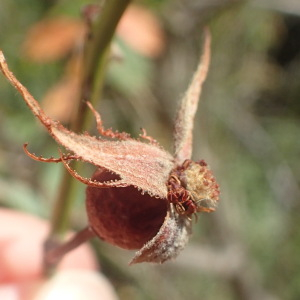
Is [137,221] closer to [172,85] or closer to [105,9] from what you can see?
[105,9]

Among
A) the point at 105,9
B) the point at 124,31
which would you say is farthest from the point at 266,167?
the point at 105,9

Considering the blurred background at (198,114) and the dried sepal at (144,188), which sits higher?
the dried sepal at (144,188)

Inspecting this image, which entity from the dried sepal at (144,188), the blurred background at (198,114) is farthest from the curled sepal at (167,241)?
the blurred background at (198,114)

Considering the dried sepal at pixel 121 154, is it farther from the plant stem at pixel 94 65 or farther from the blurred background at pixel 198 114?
the blurred background at pixel 198 114

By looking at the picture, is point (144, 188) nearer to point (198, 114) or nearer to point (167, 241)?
point (167, 241)

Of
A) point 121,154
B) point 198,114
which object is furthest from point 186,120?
point 198,114

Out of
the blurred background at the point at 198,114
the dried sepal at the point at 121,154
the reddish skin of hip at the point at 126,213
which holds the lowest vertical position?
the blurred background at the point at 198,114

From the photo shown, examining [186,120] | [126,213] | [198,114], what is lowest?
[198,114]
